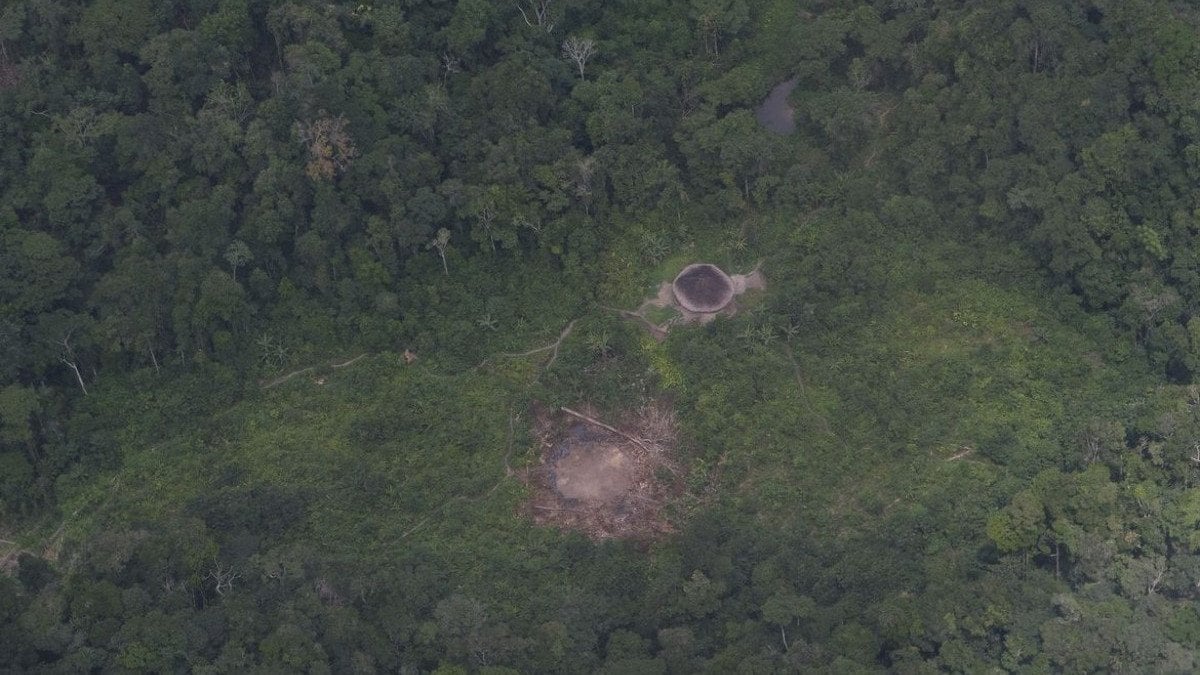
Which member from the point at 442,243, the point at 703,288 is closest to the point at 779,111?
the point at 703,288

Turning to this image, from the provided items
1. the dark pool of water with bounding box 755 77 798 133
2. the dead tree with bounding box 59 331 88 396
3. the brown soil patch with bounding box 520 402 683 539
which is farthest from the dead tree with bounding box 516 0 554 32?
the dead tree with bounding box 59 331 88 396

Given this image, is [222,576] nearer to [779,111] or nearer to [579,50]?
[579,50]

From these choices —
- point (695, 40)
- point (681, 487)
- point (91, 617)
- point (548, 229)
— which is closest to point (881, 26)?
point (695, 40)

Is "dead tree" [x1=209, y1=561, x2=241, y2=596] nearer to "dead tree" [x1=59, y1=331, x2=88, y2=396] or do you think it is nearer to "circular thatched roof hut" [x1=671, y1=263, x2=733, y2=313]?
"dead tree" [x1=59, y1=331, x2=88, y2=396]

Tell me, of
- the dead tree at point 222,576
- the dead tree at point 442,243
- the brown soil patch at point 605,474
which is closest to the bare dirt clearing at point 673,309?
the brown soil patch at point 605,474

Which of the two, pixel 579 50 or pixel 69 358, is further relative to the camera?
pixel 579 50

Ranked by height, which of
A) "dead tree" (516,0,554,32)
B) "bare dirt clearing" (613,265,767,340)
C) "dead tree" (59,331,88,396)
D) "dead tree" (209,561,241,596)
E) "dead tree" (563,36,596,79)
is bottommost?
"dead tree" (209,561,241,596)
